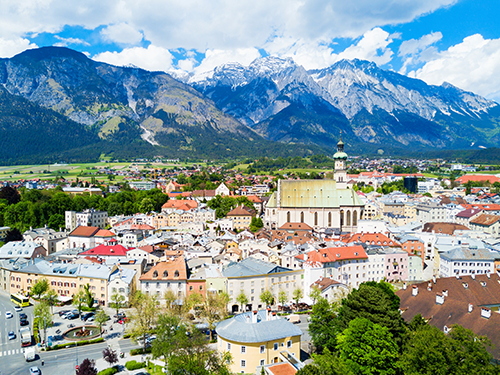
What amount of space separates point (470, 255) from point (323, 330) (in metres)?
39.8

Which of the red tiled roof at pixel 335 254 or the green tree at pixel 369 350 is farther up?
the red tiled roof at pixel 335 254

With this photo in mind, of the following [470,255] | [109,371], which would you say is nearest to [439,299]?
[470,255]

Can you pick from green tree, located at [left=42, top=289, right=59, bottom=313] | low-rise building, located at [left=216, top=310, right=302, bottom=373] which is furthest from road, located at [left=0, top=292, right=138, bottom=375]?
low-rise building, located at [left=216, top=310, right=302, bottom=373]

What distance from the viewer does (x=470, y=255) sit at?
68688 mm

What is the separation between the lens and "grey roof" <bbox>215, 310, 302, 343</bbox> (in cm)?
3766

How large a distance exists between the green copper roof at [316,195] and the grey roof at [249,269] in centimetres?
4404

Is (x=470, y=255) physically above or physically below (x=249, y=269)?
below

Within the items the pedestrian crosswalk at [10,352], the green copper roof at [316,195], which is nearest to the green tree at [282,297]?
the pedestrian crosswalk at [10,352]

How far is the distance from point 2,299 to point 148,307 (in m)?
33.3

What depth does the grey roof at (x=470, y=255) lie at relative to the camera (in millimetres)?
68312

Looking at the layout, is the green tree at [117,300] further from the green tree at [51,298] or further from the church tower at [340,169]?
the church tower at [340,169]

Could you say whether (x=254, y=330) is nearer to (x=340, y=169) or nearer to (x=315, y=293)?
(x=315, y=293)

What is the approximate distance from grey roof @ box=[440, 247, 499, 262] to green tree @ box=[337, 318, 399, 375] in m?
37.7

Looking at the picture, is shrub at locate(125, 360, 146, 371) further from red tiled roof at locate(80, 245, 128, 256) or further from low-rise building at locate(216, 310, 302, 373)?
red tiled roof at locate(80, 245, 128, 256)
